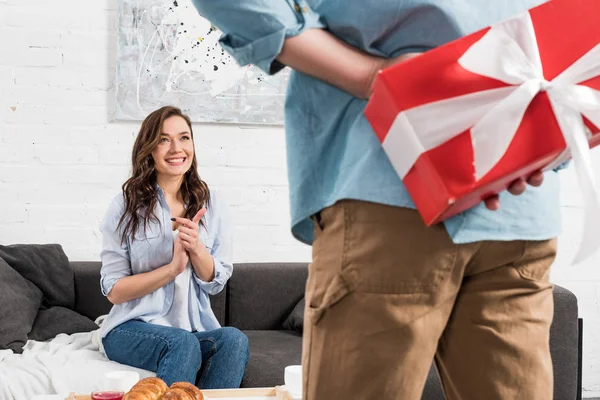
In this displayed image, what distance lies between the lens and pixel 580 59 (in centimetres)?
90

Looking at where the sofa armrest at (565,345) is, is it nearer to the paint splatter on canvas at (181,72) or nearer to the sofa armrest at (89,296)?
the paint splatter on canvas at (181,72)

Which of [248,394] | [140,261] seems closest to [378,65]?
[248,394]

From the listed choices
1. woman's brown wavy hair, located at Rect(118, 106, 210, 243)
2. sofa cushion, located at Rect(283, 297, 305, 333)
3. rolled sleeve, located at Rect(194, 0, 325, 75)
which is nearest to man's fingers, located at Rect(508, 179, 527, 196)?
rolled sleeve, located at Rect(194, 0, 325, 75)

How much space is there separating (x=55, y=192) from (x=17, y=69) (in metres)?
0.57

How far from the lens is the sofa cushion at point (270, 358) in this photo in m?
2.90

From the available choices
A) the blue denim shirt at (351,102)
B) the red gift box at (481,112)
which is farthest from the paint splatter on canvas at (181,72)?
the red gift box at (481,112)

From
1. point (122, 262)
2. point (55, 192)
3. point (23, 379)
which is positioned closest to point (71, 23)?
point (55, 192)

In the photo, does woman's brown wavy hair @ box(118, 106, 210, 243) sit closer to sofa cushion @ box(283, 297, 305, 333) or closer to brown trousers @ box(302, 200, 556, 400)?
sofa cushion @ box(283, 297, 305, 333)

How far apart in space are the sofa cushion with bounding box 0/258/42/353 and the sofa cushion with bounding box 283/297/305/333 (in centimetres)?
101

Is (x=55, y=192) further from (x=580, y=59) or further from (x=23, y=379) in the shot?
(x=580, y=59)

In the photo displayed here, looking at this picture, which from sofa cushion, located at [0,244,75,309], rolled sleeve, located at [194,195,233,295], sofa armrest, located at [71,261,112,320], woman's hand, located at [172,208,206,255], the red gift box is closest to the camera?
the red gift box

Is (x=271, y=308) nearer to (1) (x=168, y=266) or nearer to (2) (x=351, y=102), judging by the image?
(1) (x=168, y=266)

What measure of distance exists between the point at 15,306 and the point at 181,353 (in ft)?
2.48

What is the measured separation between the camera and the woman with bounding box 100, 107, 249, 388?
2.85m
